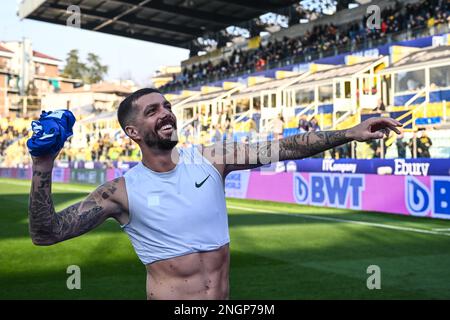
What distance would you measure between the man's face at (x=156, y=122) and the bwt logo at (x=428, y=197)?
11493 millimetres

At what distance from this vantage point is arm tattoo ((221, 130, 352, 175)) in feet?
11.1

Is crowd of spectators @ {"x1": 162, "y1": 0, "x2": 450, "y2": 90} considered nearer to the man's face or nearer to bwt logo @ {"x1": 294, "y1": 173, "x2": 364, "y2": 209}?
bwt logo @ {"x1": 294, "y1": 173, "x2": 364, "y2": 209}

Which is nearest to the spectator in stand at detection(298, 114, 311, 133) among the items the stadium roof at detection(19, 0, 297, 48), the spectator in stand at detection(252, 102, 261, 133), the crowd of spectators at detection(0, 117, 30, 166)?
the spectator in stand at detection(252, 102, 261, 133)

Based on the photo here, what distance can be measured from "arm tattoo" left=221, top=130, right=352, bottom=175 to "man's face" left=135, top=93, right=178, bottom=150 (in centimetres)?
36

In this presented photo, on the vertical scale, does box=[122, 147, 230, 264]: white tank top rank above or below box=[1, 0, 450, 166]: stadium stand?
below

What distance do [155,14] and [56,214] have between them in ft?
146

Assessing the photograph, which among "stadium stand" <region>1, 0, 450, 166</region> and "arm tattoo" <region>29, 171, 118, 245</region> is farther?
"stadium stand" <region>1, 0, 450, 166</region>

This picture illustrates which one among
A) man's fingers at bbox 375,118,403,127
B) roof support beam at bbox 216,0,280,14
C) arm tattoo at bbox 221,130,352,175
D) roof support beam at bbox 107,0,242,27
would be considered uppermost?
roof support beam at bbox 107,0,242,27

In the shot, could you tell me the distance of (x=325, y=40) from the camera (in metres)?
34.2


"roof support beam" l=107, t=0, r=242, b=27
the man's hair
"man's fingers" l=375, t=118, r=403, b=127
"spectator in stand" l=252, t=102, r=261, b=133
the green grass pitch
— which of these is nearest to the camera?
"man's fingers" l=375, t=118, r=403, b=127

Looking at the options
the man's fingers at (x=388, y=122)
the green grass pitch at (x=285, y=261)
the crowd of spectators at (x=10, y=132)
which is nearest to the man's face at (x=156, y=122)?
the man's fingers at (x=388, y=122)

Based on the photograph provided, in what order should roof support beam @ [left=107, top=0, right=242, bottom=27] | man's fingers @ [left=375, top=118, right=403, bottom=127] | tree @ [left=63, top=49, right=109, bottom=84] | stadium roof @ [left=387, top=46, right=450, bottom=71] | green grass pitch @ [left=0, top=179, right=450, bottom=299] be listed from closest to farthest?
man's fingers @ [left=375, top=118, right=403, bottom=127]
green grass pitch @ [left=0, top=179, right=450, bottom=299]
stadium roof @ [left=387, top=46, right=450, bottom=71]
roof support beam @ [left=107, top=0, right=242, bottom=27]
tree @ [left=63, top=49, right=109, bottom=84]

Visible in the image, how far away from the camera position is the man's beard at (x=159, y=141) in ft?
10.4
